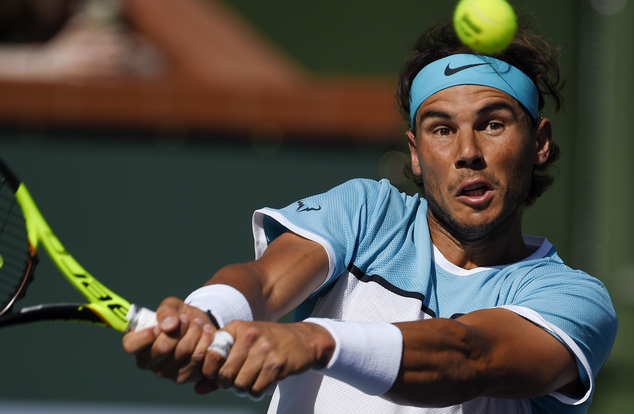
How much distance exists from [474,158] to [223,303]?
871 millimetres

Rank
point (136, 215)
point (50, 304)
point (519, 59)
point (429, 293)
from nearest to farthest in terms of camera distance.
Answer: point (50, 304), point (429, 293), point (519, 59), point (136, 215)

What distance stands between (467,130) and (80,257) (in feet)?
11.8

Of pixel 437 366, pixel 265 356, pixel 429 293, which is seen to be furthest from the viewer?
pixel 429 293

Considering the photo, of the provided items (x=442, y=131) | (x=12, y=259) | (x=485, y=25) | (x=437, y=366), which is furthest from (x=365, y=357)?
(x=12, y=259)

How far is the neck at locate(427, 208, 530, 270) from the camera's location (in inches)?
89.0

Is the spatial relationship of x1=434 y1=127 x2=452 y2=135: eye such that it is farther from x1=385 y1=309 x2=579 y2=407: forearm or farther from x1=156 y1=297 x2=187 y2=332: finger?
x1=156 y1=297 x2=187 y2=332: finger

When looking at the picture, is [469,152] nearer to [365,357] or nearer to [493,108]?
[493,108]

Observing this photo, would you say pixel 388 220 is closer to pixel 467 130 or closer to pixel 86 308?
pixel 467 130

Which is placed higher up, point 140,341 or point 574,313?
point 574,313

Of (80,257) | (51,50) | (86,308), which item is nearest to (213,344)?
(86,308)

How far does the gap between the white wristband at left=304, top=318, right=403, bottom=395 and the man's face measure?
2.12 feet

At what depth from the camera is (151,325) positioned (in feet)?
5.53

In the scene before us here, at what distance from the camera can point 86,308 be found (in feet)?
6.16

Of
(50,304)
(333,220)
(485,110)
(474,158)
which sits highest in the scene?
(485,110)
